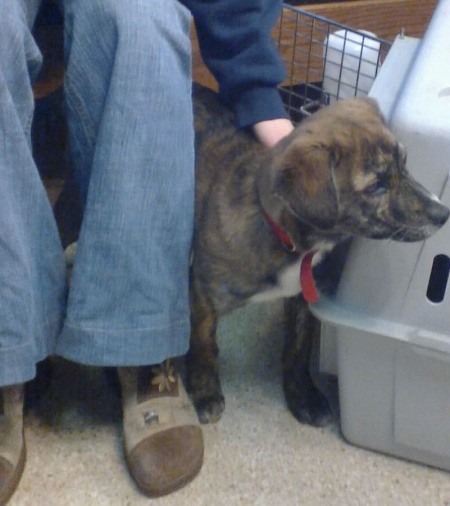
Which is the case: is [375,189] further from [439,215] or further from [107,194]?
[107,194]

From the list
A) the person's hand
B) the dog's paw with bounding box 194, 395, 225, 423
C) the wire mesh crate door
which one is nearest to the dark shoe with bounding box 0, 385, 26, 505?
the dog's paw with bounding box 194, 395, 225, 423

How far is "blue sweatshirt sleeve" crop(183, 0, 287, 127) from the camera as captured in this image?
1274 millimetres

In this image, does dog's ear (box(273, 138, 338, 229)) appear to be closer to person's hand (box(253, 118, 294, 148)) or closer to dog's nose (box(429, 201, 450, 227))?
dog's nose (box(429, 201, 450, 227))

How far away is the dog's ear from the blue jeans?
18cm

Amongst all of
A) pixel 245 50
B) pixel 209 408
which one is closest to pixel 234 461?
pixel 209 408

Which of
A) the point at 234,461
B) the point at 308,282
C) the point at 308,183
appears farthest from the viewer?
the point at 234,461

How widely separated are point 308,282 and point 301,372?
286 millimetres

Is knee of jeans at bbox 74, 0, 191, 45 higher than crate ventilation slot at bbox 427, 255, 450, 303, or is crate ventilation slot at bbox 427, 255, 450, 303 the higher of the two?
knee of jeans at bbox 74, 0, 191, 45

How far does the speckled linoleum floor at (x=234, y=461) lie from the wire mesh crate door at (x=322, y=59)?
695mm

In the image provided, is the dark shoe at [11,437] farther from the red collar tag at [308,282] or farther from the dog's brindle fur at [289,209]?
the red collar tag at [308,282]

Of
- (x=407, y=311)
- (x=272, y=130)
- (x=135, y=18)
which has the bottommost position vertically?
(x=407, y=311)

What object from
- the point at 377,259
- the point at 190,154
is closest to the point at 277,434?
the point at 377,259

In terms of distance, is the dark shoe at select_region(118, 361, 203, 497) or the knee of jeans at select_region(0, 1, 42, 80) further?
the dark shoe at select_region(118, 361, 203, 497)

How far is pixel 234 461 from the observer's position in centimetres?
129
